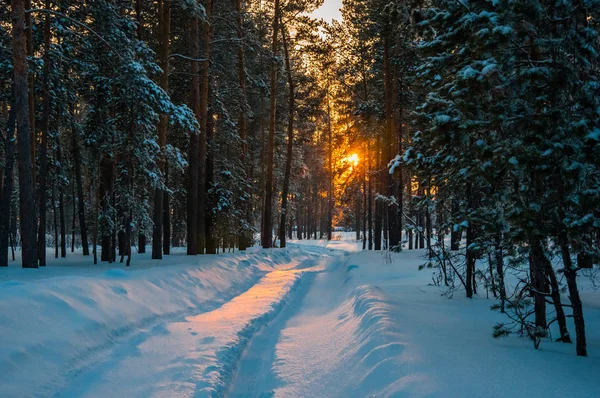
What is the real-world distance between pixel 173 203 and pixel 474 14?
18174mm

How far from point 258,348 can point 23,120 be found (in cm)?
918

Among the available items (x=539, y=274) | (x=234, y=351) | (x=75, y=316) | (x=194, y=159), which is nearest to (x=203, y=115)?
(x=194, y=159)

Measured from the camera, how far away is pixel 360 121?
2358 cm

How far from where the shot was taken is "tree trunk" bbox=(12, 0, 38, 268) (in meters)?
10.2

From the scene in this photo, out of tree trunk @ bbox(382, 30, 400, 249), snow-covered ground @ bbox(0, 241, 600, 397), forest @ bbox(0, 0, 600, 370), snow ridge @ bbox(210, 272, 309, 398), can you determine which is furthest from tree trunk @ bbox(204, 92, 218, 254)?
snow ridge @ bbox(210, 272, 309, 398)

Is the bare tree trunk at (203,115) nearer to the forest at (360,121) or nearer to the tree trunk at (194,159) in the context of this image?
the forest at (360,121)

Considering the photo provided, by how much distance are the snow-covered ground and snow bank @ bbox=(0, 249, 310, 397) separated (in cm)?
2

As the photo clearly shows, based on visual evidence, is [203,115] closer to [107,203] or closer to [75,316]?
[107,203]

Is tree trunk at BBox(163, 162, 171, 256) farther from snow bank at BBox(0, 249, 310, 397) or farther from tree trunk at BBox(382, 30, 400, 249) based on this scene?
tree trunk at BBox(382, 30, 400, 249)

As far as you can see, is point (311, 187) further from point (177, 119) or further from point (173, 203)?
point (177, 119)

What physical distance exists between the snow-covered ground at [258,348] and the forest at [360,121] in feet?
2.28

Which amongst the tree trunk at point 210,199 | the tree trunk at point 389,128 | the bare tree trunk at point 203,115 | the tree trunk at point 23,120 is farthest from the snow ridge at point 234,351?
the tree trunk at point 389,128

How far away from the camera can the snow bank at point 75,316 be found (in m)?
4.28

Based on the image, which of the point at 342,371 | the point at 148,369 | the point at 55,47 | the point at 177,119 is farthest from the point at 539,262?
the point at 55,47
